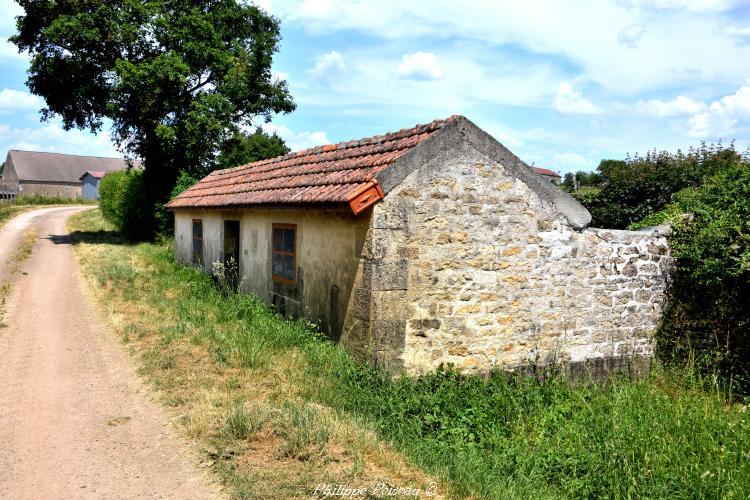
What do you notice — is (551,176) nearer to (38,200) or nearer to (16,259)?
(16,259)

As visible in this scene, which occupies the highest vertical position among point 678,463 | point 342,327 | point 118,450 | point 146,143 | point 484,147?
point 146,143

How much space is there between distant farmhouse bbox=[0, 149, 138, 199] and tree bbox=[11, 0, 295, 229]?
157 feet

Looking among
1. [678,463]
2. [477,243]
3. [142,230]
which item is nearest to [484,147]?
[477,243]

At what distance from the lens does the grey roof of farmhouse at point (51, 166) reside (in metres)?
66.5

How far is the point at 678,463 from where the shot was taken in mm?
5645

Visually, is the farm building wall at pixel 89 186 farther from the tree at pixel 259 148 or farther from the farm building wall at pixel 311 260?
the farm building wall at pixel 311 260

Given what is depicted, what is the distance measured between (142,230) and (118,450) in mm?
20446

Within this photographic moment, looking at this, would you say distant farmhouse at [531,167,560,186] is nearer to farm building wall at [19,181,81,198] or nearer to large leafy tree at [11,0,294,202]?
large leafy tree at [11,0,294,202]

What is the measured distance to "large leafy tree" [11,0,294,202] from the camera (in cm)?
2095

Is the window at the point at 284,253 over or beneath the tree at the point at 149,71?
beneath

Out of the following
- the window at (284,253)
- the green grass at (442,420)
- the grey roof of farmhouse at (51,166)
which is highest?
the grey roof of farmhouse at (51,166)

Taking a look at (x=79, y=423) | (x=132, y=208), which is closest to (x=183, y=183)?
(x=132, y=208)

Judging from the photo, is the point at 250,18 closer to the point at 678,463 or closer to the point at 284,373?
the point at 284,373

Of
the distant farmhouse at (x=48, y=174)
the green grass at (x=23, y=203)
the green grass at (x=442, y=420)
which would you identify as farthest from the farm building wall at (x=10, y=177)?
the green grass at (x=442, y=420)
